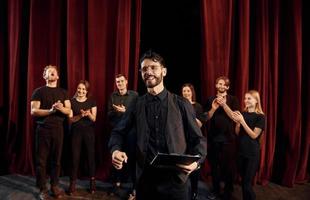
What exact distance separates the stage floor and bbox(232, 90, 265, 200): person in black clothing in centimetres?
71

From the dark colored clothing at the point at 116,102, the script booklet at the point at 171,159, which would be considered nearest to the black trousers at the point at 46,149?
the dark colored clothing at the point at 116,102

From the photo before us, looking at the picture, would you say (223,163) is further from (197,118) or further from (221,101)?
(221,101)

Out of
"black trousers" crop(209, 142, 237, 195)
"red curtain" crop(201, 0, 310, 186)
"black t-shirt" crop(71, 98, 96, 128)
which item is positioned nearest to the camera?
"black trousers" crop(209, 142, 237, 195)

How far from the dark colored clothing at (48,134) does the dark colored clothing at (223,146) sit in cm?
169

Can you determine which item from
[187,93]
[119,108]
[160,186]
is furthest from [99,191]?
[160,186]

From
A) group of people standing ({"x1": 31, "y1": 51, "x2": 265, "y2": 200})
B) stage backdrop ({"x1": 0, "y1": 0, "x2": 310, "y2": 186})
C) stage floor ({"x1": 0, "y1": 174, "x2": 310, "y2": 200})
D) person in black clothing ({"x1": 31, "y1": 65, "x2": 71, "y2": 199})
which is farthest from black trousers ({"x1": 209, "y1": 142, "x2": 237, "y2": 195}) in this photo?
person in black clothing ({"x1": 31, "y1": 65, "x2": 71, "y2": 199})

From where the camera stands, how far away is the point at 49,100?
3566mm

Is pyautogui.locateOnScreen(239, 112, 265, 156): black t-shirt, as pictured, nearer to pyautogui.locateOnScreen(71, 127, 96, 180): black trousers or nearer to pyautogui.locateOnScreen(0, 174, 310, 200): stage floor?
pyautogui.locateOnScreen(0, 174, 310, 200): stage floor

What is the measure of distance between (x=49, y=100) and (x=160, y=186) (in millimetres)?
2167

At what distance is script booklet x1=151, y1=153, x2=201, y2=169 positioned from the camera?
1632mm

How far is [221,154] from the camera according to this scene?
12.0 feet

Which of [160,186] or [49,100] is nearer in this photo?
[160,186]

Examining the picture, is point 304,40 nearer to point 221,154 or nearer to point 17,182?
point 221,154

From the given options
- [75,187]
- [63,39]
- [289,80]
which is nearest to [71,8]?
[63,39]
